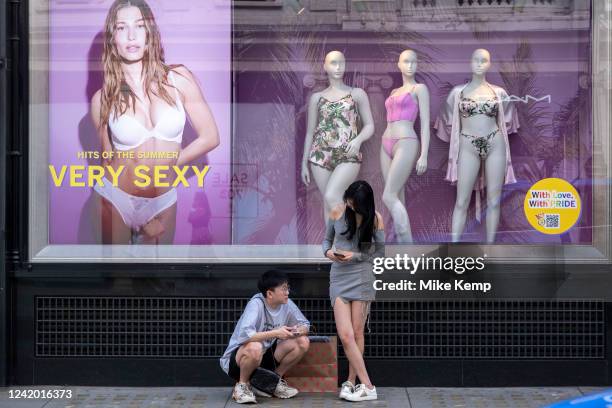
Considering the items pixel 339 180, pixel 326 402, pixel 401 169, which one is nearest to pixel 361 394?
pixel 326 402

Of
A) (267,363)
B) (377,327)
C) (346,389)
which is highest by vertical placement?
(377,327)

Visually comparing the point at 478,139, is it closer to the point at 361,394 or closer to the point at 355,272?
the point at 355,272

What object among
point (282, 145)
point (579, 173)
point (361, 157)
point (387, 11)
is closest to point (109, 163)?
point (282, 145)

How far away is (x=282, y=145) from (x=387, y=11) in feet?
4.89

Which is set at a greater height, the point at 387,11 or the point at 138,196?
the point at 387,11

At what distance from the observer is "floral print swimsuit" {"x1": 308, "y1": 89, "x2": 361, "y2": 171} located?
29.5ft

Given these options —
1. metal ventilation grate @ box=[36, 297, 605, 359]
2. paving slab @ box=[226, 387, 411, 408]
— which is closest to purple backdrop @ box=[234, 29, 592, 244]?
metal ventilation grate @ box=[36, 297, 605, 359]

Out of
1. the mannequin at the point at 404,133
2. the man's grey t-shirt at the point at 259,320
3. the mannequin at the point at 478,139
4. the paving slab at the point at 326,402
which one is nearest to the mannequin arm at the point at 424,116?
the mannequin at the point at 404,133

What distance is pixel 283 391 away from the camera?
8.01m

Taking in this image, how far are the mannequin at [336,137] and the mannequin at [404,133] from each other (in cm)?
22

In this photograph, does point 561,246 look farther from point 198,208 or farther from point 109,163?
point 109,163

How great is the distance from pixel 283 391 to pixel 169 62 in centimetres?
304

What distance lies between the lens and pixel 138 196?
29.0 ft

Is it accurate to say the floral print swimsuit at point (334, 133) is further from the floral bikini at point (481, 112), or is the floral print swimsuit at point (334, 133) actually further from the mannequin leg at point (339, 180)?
the floral bikini at point (481, 112)
